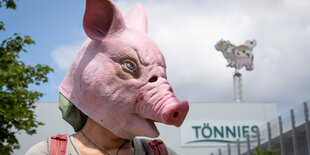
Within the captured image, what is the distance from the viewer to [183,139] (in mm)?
22391

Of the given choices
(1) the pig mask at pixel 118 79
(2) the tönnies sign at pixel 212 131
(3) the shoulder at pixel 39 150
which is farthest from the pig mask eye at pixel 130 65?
(2) the tönnies sign at pixel 212 131

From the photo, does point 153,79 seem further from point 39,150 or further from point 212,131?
point 212,131

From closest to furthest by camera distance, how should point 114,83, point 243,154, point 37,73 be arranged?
point 114,83 → point 37,73 → point 243,154

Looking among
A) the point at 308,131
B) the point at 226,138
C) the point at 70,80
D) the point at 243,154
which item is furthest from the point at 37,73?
the point at 226,138

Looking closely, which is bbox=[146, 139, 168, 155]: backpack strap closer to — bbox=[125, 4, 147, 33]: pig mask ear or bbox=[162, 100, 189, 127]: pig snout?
bbox=[162, 100, 189, 127]: pig snout

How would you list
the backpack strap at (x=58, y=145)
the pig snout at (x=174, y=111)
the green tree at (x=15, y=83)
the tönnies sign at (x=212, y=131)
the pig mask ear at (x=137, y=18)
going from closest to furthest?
the pig snout at (x=174, y=111)
the backpack strap at (x=58, y=145)
the pig mask ear at (x=137, y=18)
the green tree at (x=15, y=83)
the tönnies sign at (x=212, y=131)

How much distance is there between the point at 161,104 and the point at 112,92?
0.96 feet

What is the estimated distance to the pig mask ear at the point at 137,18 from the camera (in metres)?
2.94

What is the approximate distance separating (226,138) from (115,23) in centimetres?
2119

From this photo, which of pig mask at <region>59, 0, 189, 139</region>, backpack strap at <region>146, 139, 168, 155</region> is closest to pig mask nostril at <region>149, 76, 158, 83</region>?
pig mask at <region>59, 0, 189, 139</region>

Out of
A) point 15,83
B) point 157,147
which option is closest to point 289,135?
point 15,83

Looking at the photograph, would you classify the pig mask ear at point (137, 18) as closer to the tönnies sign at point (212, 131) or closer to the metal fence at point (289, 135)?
the metal fence at point (289, 135)

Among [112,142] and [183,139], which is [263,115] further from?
[112,142]

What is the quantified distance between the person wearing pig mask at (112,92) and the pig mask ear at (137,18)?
0.48ft
